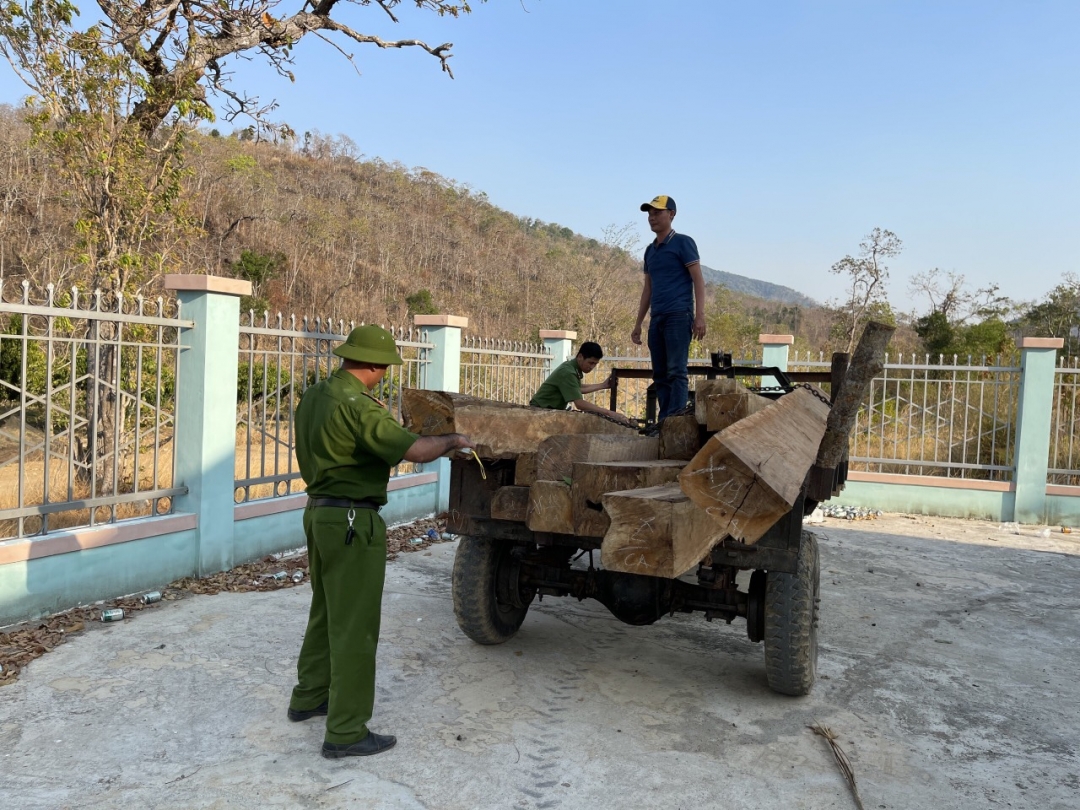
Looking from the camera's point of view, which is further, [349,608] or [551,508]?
[551,508]

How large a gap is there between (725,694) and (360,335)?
233 cm

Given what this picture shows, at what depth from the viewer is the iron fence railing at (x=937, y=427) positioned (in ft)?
29.4

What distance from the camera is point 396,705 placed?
10.7 feet

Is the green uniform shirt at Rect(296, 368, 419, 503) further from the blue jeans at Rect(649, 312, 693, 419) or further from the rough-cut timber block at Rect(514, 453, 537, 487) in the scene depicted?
the blue jeans at Rect(649, 312, 693, 419)

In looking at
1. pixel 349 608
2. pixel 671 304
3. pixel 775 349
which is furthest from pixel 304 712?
pixel 775 349

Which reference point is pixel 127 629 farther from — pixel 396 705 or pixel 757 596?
pixel 757 596

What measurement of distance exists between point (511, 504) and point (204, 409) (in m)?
2.90

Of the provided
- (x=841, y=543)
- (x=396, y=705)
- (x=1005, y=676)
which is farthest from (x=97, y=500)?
(x=841, y=543)

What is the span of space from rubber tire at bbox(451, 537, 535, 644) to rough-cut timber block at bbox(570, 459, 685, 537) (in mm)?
1003

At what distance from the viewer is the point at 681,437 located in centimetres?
313

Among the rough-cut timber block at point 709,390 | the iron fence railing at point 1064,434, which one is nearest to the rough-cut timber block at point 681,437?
the rough-cut timber block at point 709,390

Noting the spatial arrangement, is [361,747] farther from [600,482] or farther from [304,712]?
[600,482]

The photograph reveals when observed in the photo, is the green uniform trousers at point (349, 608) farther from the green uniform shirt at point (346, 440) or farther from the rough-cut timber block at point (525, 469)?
the rough-cut timber block at point (525, 469)

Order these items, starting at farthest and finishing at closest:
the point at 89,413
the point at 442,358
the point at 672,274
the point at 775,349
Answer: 1. the point at 775,349
2. the point at 442,358
3. the point at 89,413
4. the point at 672,274
